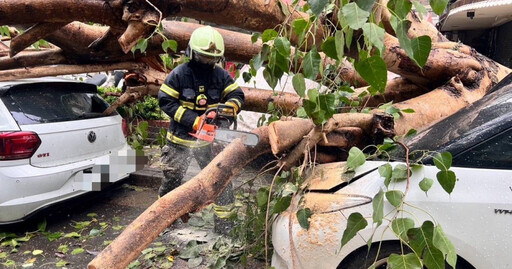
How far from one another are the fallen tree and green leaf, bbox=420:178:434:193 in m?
0.55

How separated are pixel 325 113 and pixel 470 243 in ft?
3.25

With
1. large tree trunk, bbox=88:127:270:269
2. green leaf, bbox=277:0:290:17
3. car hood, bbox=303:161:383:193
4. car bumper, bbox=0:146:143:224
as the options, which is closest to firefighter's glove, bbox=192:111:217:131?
large tree trunk, bbox=88:127:270:269

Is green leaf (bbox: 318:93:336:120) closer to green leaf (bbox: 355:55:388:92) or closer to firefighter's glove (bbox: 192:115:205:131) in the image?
green leaf (bbox: 355:55:388:92)

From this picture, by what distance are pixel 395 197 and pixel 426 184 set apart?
19 centimetres

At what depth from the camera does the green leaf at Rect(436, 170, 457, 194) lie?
1.81 m

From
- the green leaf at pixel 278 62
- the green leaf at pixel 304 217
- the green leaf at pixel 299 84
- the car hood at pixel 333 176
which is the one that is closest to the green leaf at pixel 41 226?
the car hood at pixel 333 176

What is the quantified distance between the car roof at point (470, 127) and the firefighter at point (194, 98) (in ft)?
5.55

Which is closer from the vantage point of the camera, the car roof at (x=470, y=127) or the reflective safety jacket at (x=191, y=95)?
the car roof at (x=470, y=127)

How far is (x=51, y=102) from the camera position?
12.8 feet

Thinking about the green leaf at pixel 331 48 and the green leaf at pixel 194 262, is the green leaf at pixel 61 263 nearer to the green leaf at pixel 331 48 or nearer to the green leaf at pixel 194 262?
the green leaf at pixel 194 262

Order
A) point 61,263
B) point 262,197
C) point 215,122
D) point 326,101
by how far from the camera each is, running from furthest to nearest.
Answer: point 215,122, point 61,263, point 262,197, point 326,101

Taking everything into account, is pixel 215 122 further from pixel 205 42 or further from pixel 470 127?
pixel 470 127

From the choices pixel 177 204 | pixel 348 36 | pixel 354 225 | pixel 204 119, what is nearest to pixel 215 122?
pixel 204 119

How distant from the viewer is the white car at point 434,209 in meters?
2.02
